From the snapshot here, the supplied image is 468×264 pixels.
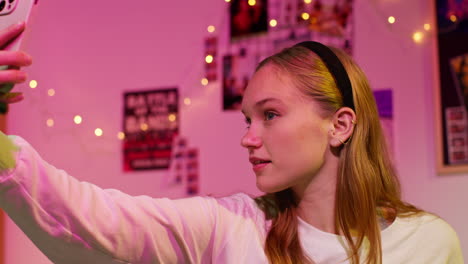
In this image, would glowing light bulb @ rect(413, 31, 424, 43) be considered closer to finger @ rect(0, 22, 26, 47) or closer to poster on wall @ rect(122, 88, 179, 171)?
poster on wall @ rect(122, 88, 179, 171)

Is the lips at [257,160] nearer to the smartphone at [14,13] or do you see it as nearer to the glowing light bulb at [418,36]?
the smartphone at [14,13]

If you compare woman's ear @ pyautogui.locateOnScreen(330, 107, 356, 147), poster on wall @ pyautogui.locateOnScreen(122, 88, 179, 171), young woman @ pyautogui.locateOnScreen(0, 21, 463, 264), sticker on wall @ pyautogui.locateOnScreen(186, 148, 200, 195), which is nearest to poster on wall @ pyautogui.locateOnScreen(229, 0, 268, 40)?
poster on wall @ pyautogui.locateOnScreen(122, 88, 179, 171)

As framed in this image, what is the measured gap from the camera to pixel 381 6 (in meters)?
2.34

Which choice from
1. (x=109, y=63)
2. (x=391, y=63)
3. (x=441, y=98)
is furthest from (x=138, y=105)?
(x=441, y=98)

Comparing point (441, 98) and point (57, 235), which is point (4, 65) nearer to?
point (57, 235)

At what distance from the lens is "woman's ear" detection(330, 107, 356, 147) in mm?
1414

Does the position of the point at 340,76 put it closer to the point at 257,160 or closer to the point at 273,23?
the point at 257,160

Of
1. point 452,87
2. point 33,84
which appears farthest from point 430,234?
A: point 33,84

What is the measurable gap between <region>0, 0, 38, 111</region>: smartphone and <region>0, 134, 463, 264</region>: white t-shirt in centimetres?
11

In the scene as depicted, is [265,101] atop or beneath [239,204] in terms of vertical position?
atop

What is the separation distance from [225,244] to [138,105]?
1.55 metres

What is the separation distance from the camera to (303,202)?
1.43 m

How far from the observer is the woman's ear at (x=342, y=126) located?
1414mm

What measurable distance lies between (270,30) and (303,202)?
1.27 m
